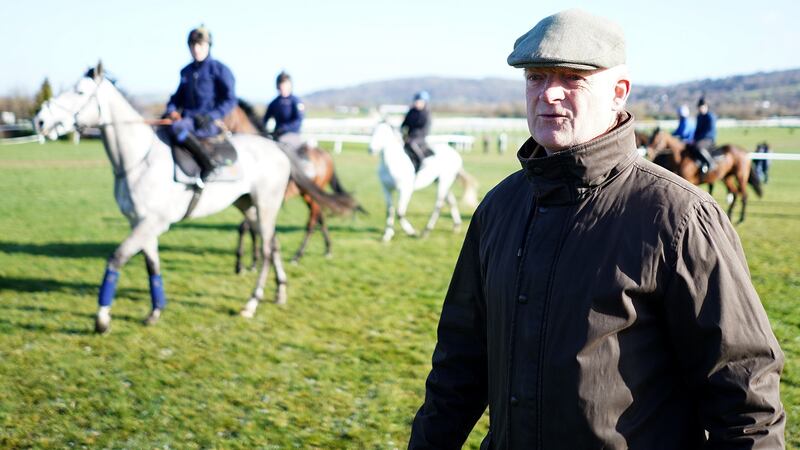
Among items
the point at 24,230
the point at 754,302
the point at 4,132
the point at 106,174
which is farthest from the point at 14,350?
the point at 4,132

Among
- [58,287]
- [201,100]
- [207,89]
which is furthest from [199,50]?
[58,287]

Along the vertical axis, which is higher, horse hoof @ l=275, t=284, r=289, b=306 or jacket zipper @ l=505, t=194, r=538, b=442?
jacket zipper @ l=505, t=194, r=538, b=442

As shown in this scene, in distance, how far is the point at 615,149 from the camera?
1.63 metres

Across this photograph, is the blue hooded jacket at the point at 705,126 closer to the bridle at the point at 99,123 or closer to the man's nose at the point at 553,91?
the bridle at the point at 99,123

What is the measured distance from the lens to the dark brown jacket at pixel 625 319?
145 cm

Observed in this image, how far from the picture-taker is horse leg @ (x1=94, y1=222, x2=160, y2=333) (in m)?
6.14

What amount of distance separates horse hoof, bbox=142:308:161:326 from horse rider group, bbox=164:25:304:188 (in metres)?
1.37

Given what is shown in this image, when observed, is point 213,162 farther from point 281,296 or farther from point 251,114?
point 251,114

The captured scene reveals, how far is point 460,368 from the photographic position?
6.66ft

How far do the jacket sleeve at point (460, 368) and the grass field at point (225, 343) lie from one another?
90.6 inches

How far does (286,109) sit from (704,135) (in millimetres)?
8907

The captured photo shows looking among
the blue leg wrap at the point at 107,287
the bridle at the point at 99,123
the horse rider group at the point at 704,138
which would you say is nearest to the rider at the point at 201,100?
the bridle at the point at 99,123

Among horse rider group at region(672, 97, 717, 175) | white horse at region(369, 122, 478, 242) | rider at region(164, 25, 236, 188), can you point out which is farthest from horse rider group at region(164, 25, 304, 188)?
horse rider group at region(672, 97, 717, 175)

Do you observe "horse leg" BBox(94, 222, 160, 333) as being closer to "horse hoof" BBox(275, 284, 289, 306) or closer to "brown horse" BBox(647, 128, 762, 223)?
"horse hoof" BBox(275, 284, 289, 306)
